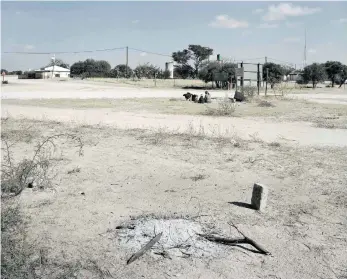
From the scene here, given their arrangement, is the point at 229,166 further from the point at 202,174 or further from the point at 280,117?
the point at 280,117

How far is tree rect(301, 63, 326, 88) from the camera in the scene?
186 ft

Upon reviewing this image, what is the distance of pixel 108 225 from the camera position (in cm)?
545

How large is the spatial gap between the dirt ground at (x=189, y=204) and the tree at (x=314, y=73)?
47.5m

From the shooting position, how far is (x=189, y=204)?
6.20 m

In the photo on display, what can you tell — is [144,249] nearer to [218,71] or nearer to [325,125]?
[325,125]

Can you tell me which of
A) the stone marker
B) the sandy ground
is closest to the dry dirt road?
the stone marker


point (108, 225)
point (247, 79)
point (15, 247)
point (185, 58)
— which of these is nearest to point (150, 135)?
point (108, 225)

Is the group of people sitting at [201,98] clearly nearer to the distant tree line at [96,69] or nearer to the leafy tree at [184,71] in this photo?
the distant tree line at [96,69]

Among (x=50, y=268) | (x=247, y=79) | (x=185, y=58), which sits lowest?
(x=50, y=268)

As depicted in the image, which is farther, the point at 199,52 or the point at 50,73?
the point at 199,52

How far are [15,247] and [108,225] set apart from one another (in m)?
1.22

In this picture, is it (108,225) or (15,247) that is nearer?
(15,247)

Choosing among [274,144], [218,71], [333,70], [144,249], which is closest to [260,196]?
[144,249]

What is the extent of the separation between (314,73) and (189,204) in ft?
178
